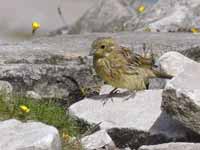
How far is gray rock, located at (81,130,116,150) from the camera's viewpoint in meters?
7.11

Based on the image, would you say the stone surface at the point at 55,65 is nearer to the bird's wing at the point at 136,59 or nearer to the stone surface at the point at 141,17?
the bird's wing at the point at 136,59

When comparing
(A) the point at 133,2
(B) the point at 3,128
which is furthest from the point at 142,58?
(A) the point at 133,2

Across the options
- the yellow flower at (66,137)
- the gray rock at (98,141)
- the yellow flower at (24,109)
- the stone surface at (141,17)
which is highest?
the stone surface at (141,17)

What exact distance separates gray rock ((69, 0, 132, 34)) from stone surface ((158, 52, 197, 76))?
14.5 ft

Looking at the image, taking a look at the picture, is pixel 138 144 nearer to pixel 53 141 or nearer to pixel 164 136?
pixel 164 136

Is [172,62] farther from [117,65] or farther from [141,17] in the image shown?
[141,17]

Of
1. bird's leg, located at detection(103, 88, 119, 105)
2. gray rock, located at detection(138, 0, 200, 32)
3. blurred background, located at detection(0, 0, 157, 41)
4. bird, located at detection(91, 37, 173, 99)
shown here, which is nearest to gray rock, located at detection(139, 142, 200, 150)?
bird's leg, located at detection(103, 88, 119, 105)

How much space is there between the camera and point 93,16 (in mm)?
14070

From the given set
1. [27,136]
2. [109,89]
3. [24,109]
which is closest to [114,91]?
[109,89]

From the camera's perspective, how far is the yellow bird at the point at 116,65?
8195 millimetres

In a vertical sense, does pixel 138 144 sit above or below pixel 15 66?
below

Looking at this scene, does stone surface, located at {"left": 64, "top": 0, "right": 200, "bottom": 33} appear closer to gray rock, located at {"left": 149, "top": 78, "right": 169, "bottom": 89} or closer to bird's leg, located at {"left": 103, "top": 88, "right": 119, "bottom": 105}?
gray rock, located at {"left": 149, "top": 78, "right": 169, "bottom": 89}

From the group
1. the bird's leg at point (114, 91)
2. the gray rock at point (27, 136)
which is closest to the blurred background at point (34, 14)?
the bird's leg at point (114, 91)

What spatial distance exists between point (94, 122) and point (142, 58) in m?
1.14
